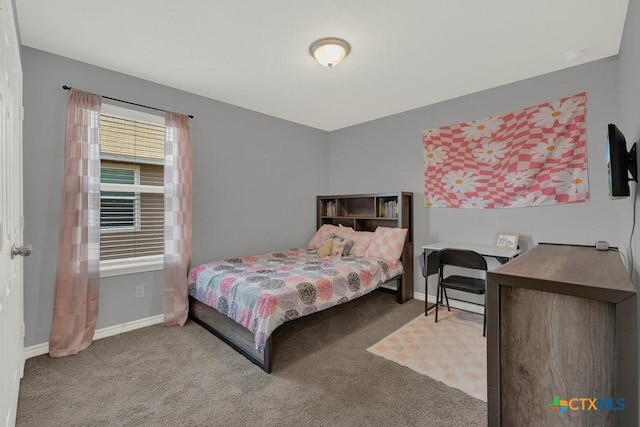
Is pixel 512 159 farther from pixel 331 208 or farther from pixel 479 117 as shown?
pixel 331 208

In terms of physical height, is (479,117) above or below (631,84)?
above

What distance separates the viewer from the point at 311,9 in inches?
72.8

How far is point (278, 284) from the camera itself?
234 centimetres

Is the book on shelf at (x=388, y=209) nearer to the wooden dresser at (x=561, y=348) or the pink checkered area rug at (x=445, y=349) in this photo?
the pink checkered area rug at (x=445, y=349)

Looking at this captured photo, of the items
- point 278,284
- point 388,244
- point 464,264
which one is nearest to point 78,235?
point 278,284

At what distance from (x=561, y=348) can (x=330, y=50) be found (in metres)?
2.23

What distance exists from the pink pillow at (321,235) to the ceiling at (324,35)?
74.3 inches

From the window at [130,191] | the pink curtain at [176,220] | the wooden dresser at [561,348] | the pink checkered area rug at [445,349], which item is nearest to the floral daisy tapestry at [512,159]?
the pink checkered area rug at [445,349]

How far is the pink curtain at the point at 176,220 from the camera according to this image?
2.86m

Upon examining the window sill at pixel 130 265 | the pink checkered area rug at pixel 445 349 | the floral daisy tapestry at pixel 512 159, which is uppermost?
the floral daisy tapestry at pixel 512 159

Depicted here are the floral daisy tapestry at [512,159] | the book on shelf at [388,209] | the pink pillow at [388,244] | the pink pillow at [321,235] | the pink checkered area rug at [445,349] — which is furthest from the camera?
the pink pillow at [321,235]

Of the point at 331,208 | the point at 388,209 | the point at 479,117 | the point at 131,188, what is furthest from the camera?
the point at 331,208

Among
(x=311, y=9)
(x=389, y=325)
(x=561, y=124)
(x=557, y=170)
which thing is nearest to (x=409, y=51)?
(x=311, y=9)

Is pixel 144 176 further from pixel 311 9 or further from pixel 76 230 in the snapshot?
pixel 311 9
